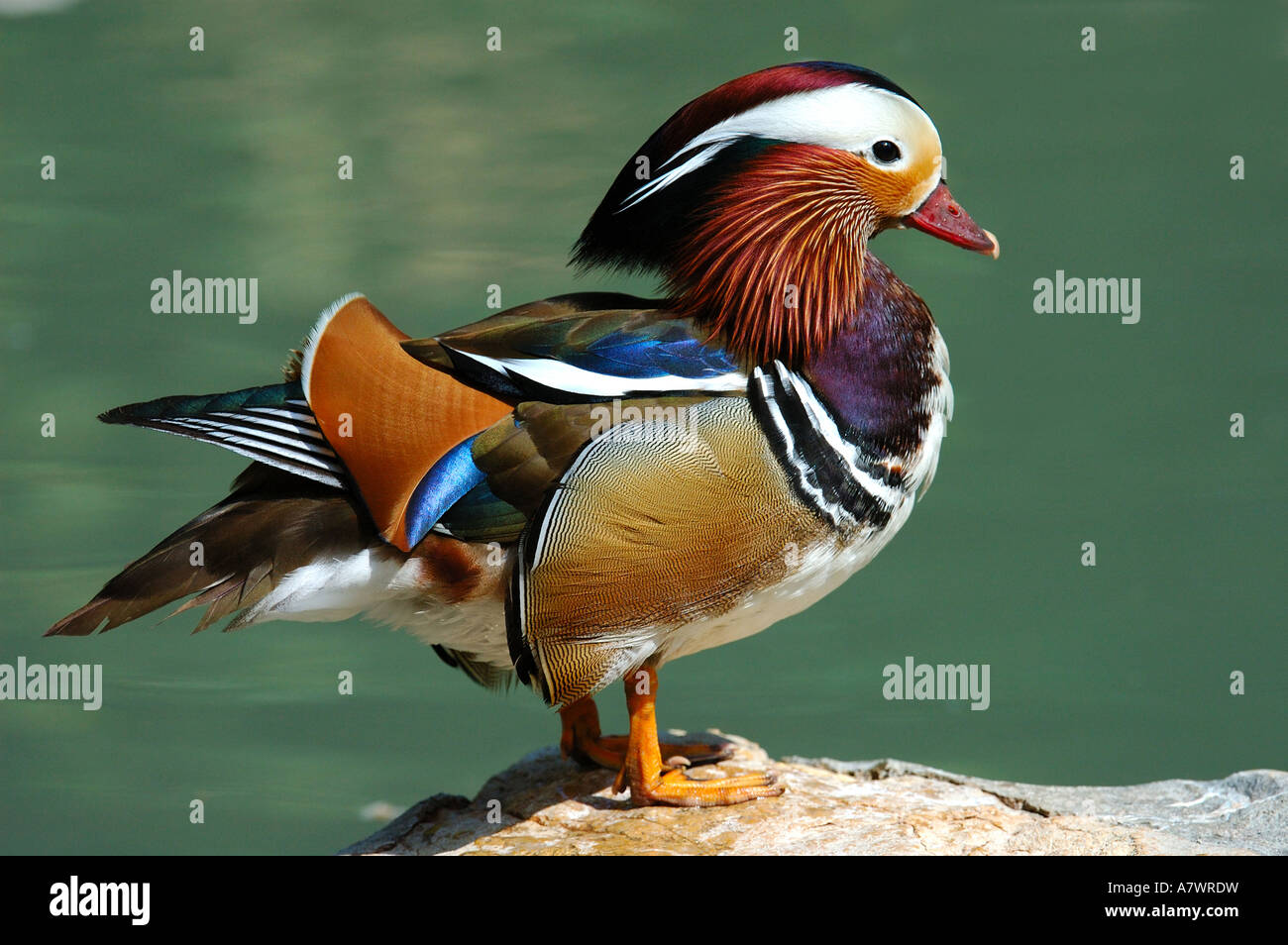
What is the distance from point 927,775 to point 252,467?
1463 millimetres

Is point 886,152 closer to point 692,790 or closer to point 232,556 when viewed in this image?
point 692,790

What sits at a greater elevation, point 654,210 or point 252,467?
point 654,210

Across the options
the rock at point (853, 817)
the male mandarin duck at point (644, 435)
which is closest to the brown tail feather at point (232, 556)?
the male mandarin duck at point (644, 435)

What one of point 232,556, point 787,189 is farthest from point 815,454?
point 232,556

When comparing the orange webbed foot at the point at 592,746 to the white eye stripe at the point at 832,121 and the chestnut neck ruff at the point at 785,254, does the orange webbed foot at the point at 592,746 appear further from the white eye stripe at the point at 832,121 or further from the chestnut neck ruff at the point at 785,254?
the white eye stripe at the point at 832,121

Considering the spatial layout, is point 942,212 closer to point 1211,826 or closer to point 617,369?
point 617,369

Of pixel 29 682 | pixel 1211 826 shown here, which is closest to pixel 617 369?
pixel 1211 826

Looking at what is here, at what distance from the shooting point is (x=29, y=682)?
3.54 m

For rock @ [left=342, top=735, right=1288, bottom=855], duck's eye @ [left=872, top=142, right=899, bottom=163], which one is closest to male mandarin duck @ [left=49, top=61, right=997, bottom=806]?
duck's eye @ [left=872, top=142, right=899, bottom=163]

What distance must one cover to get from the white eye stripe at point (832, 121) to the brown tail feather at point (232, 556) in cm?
91

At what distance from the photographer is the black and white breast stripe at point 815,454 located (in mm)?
2514

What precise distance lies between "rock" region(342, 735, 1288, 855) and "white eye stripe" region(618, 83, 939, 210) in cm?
118

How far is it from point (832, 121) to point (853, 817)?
48.4 inches

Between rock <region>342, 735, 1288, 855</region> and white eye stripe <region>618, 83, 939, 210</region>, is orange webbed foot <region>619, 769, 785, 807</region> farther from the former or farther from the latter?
white eye stripe <region>618, 83, 939, 210</region>
